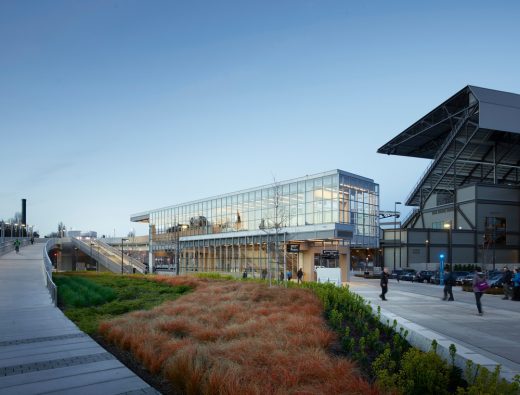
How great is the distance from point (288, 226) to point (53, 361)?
38.1 meters

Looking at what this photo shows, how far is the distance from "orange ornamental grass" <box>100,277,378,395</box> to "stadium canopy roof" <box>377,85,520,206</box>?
58242 millimetres

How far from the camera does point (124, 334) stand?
11102mm

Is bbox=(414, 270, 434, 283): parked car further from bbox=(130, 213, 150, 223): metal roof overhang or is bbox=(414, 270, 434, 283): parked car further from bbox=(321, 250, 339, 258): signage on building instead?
bbox=(130, 213, 150, 223): metal roof overhang

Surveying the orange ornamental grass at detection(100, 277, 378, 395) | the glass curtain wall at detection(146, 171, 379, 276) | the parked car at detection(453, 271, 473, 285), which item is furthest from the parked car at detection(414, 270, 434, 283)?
the orange ornamental grass at detection(100, 277, 378, 395)

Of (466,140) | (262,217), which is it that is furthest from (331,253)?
(466,140)

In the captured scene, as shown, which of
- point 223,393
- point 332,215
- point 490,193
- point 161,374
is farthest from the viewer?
point 490,193

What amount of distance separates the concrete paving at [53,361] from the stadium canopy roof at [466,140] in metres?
62.2

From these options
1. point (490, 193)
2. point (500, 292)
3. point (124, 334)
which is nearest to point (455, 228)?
point (490, 193)

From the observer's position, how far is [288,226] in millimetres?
46062

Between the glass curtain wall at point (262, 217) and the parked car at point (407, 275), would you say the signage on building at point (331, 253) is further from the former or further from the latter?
the parked car at point (407, 275)

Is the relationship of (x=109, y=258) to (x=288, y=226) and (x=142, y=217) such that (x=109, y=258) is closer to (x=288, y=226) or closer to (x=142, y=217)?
(x=142, y=217)

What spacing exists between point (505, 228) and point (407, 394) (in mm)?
71130

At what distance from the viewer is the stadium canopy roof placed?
63406 millimetres

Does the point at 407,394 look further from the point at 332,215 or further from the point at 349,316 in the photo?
the point at 332,215
